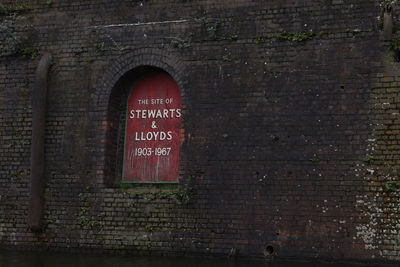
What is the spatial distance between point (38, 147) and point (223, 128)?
3.27m

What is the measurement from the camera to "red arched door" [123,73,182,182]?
984 centimetres

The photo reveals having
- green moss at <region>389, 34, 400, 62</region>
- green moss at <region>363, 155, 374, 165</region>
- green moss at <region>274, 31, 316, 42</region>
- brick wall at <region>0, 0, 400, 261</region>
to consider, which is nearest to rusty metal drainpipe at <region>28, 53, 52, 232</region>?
brick wall at <region>0, 0, 400, 261</region>

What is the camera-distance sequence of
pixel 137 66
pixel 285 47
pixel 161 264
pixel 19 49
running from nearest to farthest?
pixel 161 264, pixel 285 47, pixel 137 66, pixel 19 49

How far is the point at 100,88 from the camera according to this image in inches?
393

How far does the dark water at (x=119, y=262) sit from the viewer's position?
800 centimetres

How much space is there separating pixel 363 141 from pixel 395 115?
1.98 ft

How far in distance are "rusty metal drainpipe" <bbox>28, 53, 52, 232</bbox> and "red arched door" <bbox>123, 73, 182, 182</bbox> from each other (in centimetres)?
146

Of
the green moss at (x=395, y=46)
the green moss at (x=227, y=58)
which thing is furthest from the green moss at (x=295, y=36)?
the green moss at (x=395, y=46)

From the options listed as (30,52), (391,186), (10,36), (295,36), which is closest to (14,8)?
(10,36)

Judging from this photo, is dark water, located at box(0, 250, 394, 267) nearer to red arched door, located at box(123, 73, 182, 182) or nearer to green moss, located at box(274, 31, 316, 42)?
red arched door, located at box(123, 73, 182, 182)

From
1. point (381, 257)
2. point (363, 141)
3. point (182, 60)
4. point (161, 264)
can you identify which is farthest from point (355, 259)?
point (182, 60)

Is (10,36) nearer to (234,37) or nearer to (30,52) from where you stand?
(30,52)

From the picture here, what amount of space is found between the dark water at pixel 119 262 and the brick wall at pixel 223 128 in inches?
12.8

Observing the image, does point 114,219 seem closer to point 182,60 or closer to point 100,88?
point 100,88
